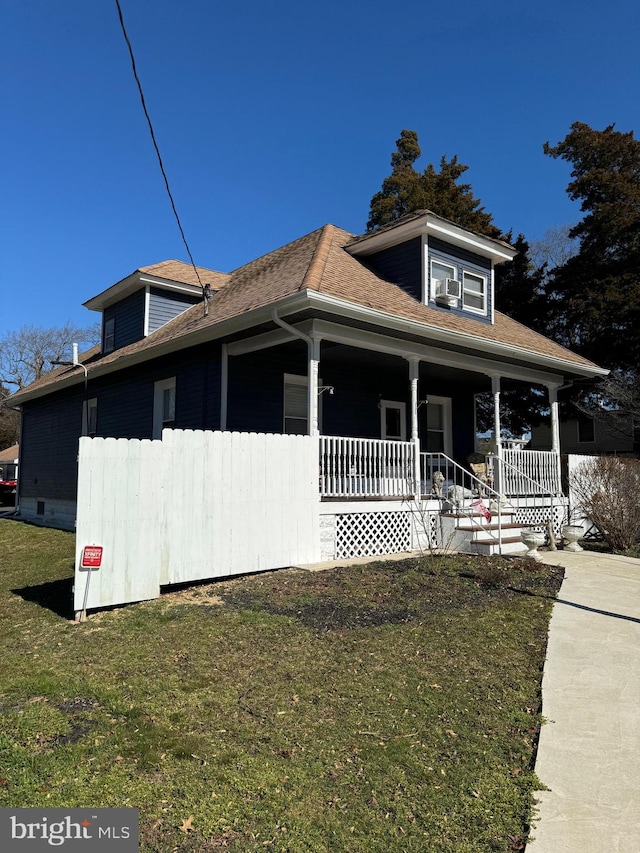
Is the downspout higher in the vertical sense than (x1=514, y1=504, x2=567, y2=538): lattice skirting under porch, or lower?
higher

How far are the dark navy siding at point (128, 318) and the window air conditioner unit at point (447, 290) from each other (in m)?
7.19

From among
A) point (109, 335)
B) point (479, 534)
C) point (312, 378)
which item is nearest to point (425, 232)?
point (312, 378)

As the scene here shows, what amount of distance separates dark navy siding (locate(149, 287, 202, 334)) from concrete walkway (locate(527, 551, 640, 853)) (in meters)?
11.3

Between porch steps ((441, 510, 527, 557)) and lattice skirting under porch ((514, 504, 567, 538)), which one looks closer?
porch steps ((441, 510, 527, 557))

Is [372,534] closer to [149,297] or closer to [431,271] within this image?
[431,271]

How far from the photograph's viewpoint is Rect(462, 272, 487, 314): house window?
1342 cm

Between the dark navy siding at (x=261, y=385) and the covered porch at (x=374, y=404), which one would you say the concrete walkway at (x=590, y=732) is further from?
the dark navy siding at (x=261, y=385)

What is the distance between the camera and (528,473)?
1341cm

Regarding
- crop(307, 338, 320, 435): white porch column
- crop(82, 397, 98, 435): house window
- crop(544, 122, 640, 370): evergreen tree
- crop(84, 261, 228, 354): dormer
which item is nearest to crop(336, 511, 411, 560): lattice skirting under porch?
crop(307, 338, 320, 435): white porch column

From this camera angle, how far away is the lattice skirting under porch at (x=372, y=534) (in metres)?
9.39

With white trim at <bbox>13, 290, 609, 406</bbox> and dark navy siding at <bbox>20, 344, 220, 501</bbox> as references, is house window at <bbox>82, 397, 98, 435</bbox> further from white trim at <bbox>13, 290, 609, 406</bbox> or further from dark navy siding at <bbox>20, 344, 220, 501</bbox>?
white trim at <bbox>13, 290, 609, 406</bbox>

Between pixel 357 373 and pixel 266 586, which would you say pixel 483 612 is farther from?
pixel 357 373

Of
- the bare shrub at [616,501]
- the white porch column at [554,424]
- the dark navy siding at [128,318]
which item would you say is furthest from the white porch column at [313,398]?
the white porch column at [554,424]

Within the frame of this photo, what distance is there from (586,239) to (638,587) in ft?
58.8
